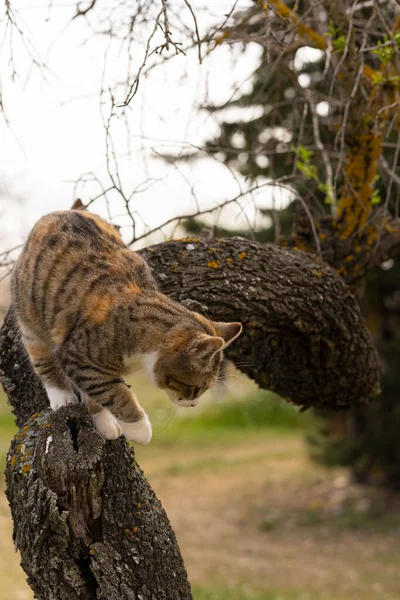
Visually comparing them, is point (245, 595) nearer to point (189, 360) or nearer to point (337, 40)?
point (189, 360)

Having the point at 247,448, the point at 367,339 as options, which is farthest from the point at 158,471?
the point at 367,339

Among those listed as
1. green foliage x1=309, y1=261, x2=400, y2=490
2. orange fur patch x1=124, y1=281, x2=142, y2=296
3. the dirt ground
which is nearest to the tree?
orange fur patch x1=124, y1=281, x2=142, y2=296

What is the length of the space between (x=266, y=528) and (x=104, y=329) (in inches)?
313

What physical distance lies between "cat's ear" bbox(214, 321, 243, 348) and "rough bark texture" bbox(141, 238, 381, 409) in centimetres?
29

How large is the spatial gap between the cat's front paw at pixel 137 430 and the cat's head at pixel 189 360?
0.55 ft

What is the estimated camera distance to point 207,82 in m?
3.53

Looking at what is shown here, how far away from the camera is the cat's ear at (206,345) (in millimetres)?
2779

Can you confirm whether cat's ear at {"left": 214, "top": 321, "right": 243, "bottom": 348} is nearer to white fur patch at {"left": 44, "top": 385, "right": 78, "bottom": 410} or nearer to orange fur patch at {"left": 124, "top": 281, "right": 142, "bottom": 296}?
orange fur patch at {"left": 124, "top": 281, "right": 142, "bottom": 296}

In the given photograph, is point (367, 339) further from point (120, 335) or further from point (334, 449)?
point (334, 449)

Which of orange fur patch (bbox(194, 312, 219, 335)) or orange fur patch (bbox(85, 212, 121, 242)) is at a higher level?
orange fur patch (bbox(85, 212, 121, 242))

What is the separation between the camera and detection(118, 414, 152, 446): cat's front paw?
310 centimetres

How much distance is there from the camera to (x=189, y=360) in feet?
9.58

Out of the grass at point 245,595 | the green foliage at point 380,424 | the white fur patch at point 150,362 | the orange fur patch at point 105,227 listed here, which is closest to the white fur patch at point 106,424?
the white fur patch at point 150,362

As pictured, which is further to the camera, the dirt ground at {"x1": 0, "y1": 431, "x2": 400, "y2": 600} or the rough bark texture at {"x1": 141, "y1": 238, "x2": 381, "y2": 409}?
the dirt ground at {"x1": 0, "y1": 431, "x2": 400, "y2": 600}
